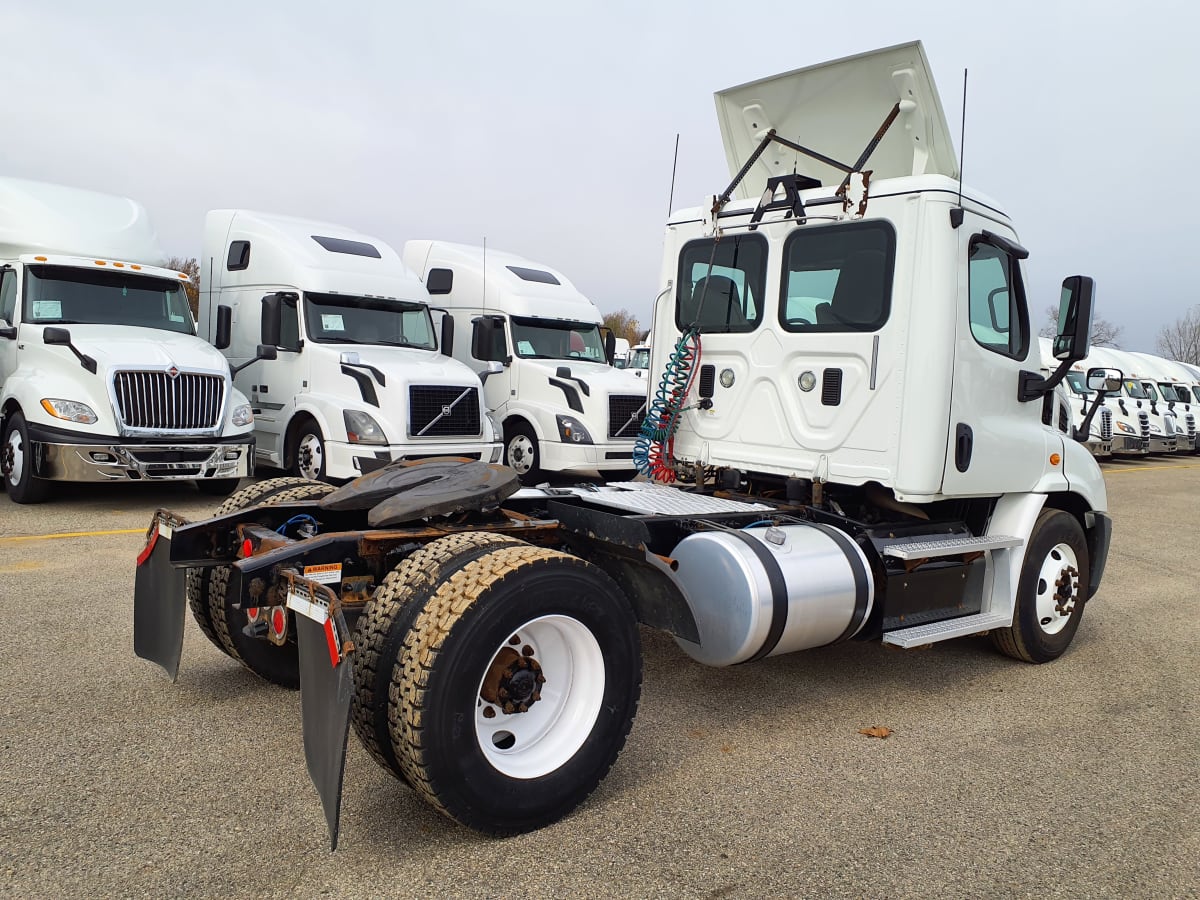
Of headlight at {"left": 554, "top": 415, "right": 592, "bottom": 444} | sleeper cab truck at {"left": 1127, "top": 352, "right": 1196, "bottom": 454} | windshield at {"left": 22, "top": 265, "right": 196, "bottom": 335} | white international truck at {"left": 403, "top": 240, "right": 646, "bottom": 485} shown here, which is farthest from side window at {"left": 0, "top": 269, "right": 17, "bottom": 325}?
sleeper cab truck at {"left": 1127, "top": 352, "right": 1196, "bottom": 454}

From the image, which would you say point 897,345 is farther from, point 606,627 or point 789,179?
point 606,627

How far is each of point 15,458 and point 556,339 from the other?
6.63 meters

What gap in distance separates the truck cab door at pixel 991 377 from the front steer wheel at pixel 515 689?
228 centimetres

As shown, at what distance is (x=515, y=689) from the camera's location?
3.23m

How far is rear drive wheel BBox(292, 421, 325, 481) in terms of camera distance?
10602 millimetres

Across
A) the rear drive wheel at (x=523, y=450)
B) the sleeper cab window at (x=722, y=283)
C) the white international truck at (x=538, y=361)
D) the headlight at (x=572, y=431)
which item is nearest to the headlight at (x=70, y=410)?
the white international truck at (x=538, y=361)

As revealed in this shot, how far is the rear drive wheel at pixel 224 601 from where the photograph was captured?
13.8 ft

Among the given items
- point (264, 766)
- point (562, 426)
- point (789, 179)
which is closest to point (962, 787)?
point (264, 766)

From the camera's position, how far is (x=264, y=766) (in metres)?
3.61

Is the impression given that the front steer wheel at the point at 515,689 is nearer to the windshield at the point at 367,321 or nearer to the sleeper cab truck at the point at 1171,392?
the windshield at the point at 367,321

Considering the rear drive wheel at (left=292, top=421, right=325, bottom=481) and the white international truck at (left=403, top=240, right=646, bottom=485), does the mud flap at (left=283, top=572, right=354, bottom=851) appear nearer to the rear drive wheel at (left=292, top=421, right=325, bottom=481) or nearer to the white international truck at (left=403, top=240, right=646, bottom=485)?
the rear drive wheel at (left=292, top=421, right=325, bottom=481)

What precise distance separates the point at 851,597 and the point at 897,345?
51.9 inches

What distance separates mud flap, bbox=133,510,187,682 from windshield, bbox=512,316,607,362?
8.68 meters

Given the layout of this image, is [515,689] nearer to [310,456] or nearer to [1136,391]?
[310,456]
